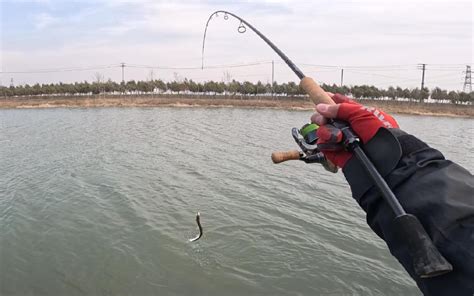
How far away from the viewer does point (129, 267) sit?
618cm

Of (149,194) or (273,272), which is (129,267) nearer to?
(273,272)

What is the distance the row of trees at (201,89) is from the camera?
263 ft

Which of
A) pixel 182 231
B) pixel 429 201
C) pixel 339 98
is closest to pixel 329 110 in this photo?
pixel 339 98

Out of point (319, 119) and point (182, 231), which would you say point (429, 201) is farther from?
point (182, 231)

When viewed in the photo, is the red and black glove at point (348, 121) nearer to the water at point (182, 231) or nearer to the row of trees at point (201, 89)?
the water at point (182, 231)

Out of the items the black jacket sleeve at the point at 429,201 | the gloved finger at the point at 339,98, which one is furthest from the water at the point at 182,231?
the black jacket sleeve at the point at 429,201

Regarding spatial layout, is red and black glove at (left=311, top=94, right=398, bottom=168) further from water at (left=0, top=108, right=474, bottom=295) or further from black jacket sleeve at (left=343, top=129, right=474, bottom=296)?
water at (left=0, top=108, right=474, bottom=295)

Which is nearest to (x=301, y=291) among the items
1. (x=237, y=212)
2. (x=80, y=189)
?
(x=237, y=212)

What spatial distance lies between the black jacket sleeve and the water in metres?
4.20

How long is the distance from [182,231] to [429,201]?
6.60 meters

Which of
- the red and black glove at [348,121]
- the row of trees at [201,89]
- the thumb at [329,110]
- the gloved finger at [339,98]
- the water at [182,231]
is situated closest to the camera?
the red and black glove at [348,121]

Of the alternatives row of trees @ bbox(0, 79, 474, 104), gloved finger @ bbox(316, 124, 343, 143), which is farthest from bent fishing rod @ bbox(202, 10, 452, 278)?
row of trees @ bbox(0, 79, 474, 104)

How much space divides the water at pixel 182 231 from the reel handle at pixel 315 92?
3.81 m

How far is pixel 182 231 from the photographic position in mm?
7734
